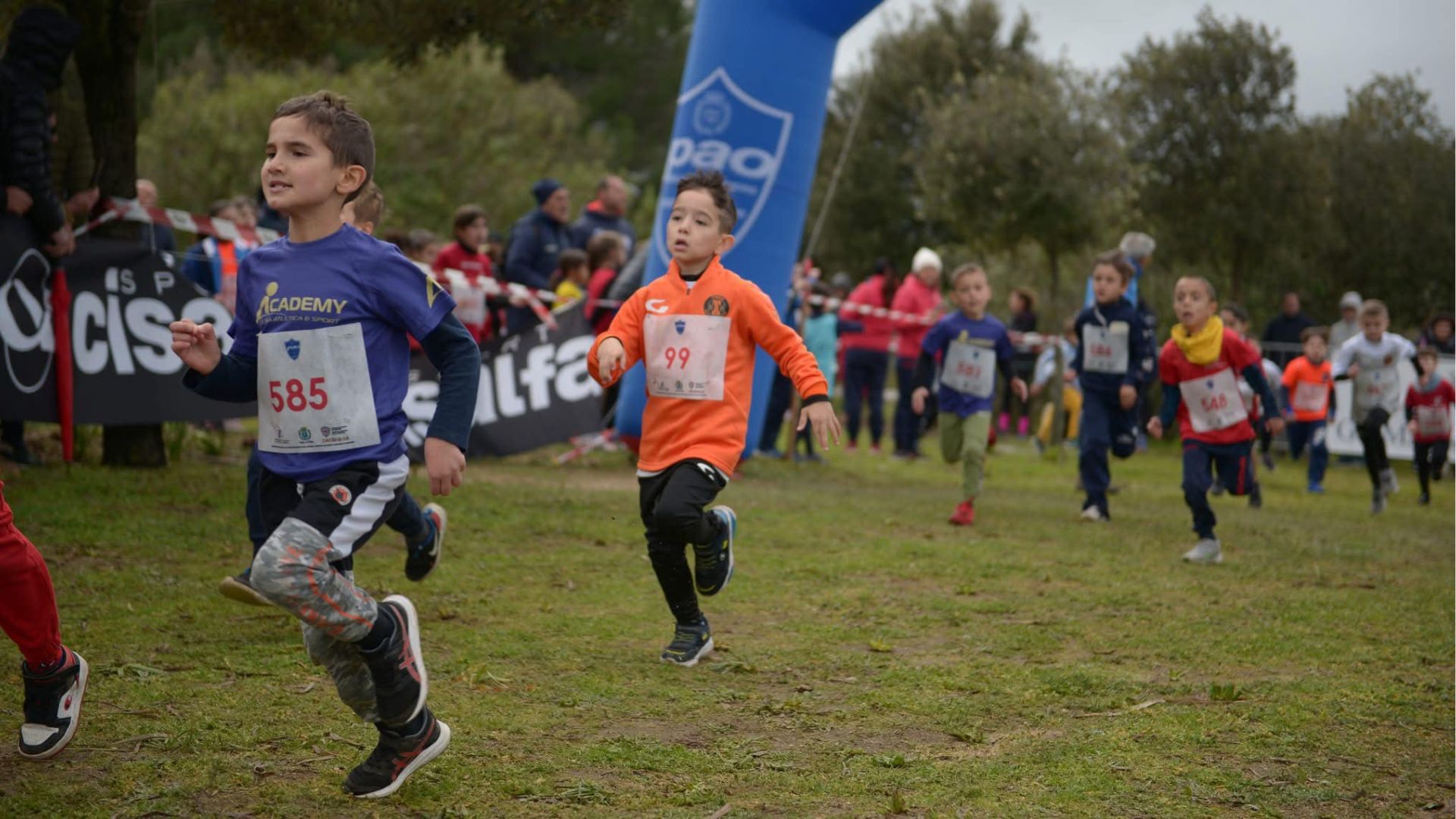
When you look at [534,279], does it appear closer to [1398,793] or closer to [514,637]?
[514,637]

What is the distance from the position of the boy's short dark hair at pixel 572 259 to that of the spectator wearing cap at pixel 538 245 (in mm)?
211

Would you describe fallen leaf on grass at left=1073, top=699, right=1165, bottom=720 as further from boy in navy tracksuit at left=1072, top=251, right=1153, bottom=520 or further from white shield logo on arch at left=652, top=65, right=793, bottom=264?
white shield logo on arch at left=652, top=65, right=793, bottom=264

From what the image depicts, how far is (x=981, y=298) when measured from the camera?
10836 mm

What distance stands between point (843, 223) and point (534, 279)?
29.1m

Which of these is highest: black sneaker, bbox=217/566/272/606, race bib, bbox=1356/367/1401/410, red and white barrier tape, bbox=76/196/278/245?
red and white barrier tape, bbox=76/196/278/245

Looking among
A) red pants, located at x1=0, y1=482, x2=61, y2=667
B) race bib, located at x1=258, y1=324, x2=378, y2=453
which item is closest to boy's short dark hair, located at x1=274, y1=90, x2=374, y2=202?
race bib, located at x1=258, y1=324, x2=378, y2=453

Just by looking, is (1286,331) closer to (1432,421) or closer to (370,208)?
(1432,421)

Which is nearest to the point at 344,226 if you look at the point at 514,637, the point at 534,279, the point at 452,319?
the point at 452,319

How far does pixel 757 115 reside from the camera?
12.2 m

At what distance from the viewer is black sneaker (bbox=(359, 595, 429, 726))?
3.89m

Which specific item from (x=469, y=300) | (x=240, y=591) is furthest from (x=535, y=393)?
(x=240, y=591)

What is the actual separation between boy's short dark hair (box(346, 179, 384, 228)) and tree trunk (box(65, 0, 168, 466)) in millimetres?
4406

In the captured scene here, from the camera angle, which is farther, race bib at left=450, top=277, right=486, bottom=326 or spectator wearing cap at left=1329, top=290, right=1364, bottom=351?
spectator wearing cap at left=1329, top=290, right=1364, bottom=351

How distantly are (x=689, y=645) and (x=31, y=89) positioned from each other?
17.1 feet
